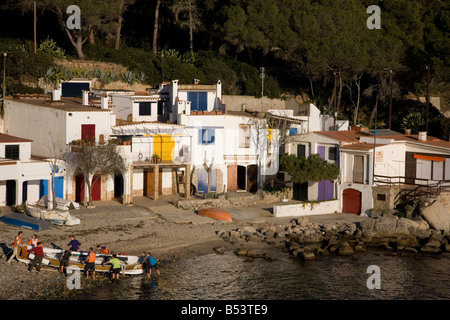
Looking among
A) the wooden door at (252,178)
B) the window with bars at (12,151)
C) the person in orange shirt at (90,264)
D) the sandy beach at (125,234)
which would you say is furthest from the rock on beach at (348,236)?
the window with bars at (12,151)

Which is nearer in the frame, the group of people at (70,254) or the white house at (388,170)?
the group of people at (70,254)

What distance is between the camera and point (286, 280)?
39.1 m

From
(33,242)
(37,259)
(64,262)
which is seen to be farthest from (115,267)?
(33,242)

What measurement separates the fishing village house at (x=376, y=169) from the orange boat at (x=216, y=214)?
8111 mm

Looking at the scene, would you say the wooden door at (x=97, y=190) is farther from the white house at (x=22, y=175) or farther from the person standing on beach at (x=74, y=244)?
the person standing on beach at (x=74, y=244)

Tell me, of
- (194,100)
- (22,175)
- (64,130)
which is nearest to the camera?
(22,175)

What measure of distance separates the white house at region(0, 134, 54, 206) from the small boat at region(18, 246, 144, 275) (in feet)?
29.9

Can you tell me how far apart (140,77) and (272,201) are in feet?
65.1

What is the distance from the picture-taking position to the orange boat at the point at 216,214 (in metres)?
48.3

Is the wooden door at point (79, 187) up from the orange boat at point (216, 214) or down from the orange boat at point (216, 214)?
up

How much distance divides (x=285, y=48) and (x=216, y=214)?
25389 mm

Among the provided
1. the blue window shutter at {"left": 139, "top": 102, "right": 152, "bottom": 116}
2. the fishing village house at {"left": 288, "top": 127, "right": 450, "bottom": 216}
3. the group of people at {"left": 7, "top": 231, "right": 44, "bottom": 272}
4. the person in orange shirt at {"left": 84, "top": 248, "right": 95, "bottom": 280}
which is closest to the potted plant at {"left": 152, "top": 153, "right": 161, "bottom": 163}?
the blue window shutter at {"left": 139, "top": 102, "right": 152, "bottom": 116}

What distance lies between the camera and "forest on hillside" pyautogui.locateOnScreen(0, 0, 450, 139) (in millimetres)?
66250

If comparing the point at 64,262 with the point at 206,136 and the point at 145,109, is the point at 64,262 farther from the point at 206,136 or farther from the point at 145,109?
the point at 145,109
